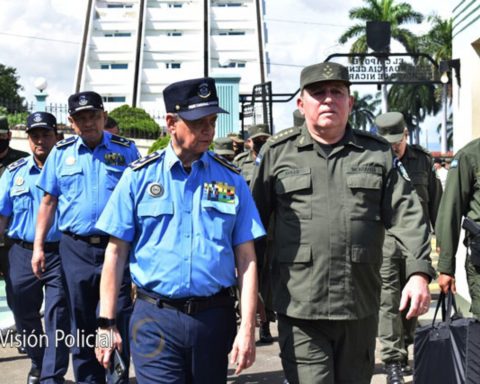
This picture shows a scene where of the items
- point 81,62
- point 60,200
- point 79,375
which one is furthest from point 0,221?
point 81,62

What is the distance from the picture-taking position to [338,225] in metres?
3.83

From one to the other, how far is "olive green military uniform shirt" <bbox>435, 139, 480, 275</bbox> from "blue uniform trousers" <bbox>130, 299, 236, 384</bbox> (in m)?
1.71

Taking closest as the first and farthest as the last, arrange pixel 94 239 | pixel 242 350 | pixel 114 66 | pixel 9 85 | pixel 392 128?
pixel 242 350
pixel 94 239
pixel 392 128
pixel 9 85
pixel 114 66

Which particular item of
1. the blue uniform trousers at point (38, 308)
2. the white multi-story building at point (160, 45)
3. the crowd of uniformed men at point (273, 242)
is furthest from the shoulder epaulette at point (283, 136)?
the white multi-story building at point (160, 45)

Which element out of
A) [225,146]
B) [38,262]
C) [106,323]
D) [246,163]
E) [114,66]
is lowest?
[106,323]

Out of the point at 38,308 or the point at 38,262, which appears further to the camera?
the point at 38,308

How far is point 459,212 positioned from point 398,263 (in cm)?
170

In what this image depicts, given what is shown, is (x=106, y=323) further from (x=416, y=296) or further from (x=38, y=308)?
(x=38, y=308)

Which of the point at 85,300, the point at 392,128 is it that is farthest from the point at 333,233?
the point at 392,128

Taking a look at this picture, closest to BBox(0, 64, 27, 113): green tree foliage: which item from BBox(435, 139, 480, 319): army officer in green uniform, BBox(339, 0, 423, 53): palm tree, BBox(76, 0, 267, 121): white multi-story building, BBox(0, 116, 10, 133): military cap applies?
BBox(76, 0, 267, 121): white multi-story building

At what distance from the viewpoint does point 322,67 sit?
3844mm

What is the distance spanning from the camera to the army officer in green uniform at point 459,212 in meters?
4.61

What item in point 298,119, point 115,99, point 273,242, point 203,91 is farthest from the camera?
point 115,99

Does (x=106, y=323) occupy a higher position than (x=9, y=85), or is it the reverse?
(x=9, y=85)
